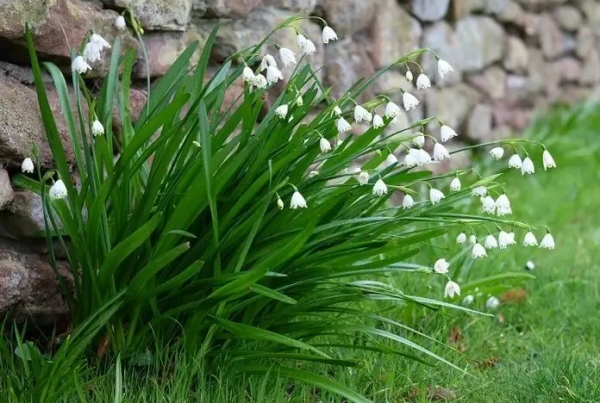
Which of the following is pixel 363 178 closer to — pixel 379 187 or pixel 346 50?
A: pixel 379 187

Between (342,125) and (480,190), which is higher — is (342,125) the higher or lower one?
the higher one

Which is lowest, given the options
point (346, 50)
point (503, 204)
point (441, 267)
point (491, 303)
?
point (491, 303)

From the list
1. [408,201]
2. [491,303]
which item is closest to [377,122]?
[408,201]

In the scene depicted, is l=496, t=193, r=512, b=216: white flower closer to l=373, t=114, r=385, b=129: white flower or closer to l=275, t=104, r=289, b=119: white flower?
l=373, t=114, r=385, b=129: white flower

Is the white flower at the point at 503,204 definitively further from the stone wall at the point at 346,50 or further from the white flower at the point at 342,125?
the stone wall at the point at 346,50

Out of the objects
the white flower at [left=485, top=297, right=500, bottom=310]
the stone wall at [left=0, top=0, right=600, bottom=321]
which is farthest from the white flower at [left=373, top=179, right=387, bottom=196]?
the white flower at [left=485, top=297, right=500, bottom=310]

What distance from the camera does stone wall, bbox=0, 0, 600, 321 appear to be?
2.13 meters

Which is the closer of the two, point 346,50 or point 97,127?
point 97,127

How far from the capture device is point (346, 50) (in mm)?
3381

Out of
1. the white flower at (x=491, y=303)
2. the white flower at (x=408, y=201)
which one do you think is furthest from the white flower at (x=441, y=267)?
the white flower at (x=491, y=303)

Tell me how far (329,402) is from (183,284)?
0.39 meters

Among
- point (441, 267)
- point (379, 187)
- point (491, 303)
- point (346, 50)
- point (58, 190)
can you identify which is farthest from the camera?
point (346, 50)

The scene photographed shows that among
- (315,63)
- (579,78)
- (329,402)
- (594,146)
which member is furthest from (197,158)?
(579,78)

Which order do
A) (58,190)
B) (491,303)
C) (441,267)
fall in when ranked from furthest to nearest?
(491,303) < (441,267) < (58,190)
